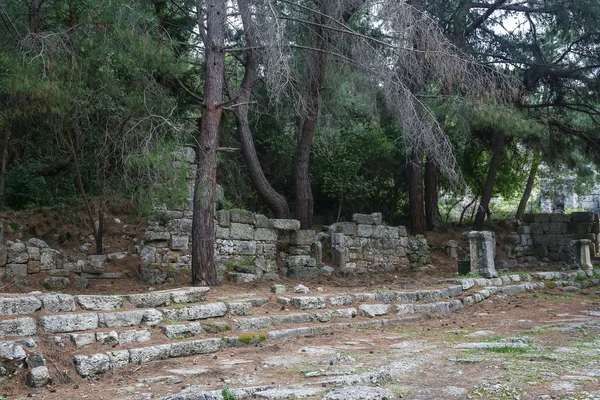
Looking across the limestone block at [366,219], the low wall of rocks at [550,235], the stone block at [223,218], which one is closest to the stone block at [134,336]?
the stone block at [223,218]

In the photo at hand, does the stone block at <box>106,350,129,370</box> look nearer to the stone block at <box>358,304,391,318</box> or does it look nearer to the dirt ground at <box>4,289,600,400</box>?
the dirt ground at <box>4,289,600,400</box>

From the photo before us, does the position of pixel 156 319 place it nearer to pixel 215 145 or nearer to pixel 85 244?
pixel 215 145

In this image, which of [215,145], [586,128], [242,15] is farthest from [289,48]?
[586,128]

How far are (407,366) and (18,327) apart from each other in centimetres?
377

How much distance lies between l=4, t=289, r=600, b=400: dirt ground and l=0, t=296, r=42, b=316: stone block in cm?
100

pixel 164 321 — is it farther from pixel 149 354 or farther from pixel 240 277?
pixel 240 277

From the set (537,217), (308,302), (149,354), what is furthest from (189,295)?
(537,217)

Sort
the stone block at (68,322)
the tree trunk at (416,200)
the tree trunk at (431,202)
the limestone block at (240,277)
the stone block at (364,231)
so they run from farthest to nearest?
the tree trunk at (431,202) < the tree trunk at (416,200) < the stone block at (364,231) < the limestone block at (240,277) < the stone block at (68,322)

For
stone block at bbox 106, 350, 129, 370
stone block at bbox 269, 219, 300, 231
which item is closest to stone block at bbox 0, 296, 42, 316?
stone block at bbox 106, 350, 129, 370

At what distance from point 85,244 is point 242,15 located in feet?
20.4

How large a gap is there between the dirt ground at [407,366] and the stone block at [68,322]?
2.21ft

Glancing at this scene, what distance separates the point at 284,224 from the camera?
1463cm

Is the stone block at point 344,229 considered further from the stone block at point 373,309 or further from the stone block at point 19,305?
the stone block at point 19,305

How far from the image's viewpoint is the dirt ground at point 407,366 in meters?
5.11
